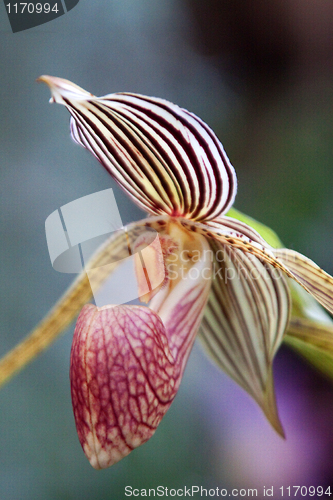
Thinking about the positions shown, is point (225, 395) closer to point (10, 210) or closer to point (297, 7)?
point (10, 210)

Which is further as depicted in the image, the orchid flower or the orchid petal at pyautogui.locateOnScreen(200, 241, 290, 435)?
the orchid petal at pyautogui.locateOnScreen(200, 241, 290, 435)

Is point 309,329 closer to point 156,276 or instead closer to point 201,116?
point 156,276

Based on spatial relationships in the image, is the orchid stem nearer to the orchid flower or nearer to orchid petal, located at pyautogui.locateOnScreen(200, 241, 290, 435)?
the orchid flower

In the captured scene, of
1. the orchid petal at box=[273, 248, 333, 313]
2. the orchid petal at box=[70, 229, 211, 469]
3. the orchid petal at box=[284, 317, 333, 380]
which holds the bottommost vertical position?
the orchid petal at box=[284, 317, 333, 380]

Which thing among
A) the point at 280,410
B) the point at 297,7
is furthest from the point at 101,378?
the point at 297,7

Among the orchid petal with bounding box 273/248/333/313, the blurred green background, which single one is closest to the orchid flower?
the orchid petal with bounding box 273/248/333/313

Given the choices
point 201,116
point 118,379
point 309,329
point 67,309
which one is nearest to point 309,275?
point 309,329

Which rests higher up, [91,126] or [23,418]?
[91,126]
